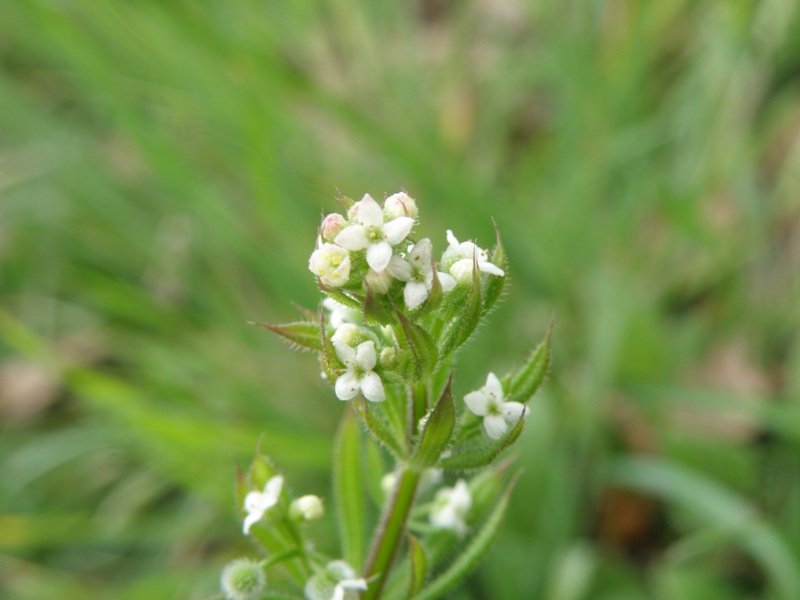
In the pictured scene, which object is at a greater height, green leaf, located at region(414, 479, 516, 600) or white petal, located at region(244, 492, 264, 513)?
white petal, located at region(244, 492, 264, 513)

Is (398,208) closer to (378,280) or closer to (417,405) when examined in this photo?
(378,280)

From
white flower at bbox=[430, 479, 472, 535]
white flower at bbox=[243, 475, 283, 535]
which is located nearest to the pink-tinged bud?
white flower at bbox=[243, 475, 283, 535]

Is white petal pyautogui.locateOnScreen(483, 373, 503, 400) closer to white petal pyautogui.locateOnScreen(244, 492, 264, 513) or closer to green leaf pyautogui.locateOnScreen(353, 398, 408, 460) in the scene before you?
green leaf pyautogui.locateOnScreen(353, 398, 408, 460)

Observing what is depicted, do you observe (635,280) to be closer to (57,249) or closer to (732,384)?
(732,384)

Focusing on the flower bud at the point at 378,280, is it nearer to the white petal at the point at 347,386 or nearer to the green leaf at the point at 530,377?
the white petal at the point at 347,386

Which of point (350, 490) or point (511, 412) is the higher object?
point (350, 490)

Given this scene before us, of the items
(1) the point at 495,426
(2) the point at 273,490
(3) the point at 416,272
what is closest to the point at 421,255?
(3) the point at 416,272

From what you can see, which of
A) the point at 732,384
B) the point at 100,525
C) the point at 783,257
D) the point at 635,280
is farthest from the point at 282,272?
the point at 783,257
